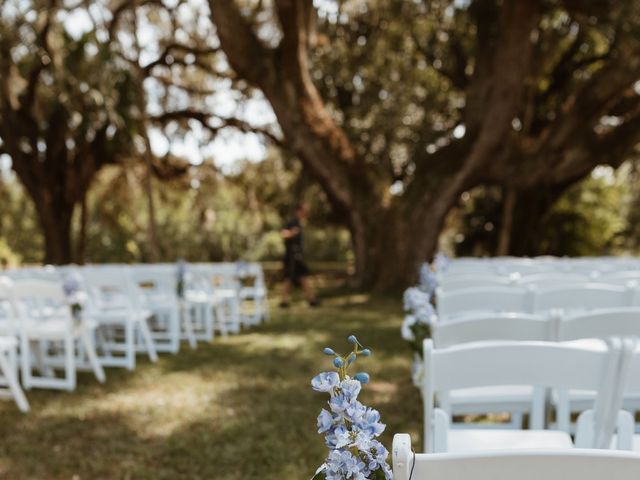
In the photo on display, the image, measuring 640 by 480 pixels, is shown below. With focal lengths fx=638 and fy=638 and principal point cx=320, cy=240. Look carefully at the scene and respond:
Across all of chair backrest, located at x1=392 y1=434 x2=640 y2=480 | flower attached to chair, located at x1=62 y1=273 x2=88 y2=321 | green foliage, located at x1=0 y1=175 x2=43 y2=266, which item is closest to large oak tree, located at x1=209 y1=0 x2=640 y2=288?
flower attached to chair, located at x1=62 y1=273 x2=88 y2=321

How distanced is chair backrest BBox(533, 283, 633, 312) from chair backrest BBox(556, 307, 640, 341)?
30.5 inches

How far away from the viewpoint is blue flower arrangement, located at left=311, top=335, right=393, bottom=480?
1.05 metres

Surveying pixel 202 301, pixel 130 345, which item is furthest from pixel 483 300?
pixel 202 301

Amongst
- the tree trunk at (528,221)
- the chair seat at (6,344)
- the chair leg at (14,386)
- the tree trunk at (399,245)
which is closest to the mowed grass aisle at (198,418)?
the chair leg at (14,386)

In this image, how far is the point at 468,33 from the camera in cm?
1552

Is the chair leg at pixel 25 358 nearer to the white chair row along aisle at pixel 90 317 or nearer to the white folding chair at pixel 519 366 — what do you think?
the white chair row along aisle at pixel 90 317

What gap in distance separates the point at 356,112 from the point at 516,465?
15.3 m

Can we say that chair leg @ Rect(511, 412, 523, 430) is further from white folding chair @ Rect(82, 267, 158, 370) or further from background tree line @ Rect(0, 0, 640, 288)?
background tree line @ Rect(0, 0, 640, 288)

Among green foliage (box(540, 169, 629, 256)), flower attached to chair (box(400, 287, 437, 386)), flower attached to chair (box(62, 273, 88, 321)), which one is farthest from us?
green foliage (box(540, 169, 629, 256))

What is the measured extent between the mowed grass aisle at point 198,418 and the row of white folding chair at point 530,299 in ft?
3.97

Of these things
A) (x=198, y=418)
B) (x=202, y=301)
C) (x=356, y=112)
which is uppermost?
(x=356, y=112)

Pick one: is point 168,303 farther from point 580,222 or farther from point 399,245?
→ point 580,222

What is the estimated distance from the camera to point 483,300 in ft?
10.1

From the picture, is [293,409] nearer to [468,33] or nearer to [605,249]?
[468,33]
